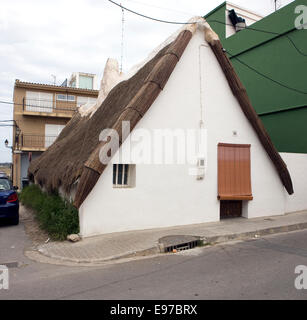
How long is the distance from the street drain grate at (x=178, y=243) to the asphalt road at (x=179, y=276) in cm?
37

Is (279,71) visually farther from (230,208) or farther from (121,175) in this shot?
(121,175)

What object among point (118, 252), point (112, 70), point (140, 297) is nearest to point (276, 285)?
point (140, 297)

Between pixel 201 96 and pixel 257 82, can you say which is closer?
pixel 201 96

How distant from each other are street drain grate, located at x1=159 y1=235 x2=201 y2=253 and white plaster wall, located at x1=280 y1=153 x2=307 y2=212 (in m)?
5.30

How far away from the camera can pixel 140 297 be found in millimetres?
4344

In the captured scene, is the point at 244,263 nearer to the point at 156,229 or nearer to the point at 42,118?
the point at 156,229

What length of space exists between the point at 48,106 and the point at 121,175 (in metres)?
19.3

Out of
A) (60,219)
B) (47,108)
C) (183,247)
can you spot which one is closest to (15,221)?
(60,219)

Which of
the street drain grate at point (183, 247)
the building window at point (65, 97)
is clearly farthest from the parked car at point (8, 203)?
the building window at point (65, 97)

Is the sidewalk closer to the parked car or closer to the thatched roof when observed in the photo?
the thatched roof

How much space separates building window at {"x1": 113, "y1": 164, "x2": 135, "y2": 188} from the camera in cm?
846

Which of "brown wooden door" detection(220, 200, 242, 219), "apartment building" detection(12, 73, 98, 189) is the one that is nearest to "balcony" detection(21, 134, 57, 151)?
"apartment building" detection(12, 73, 98, 189)

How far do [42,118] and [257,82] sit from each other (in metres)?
17.8

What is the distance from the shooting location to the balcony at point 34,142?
78.7 feet
